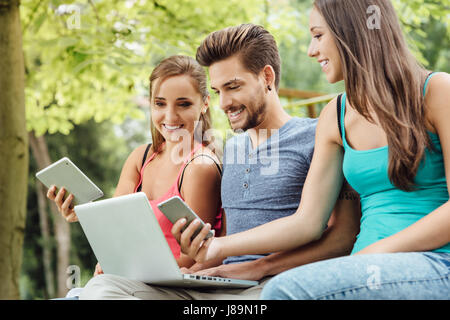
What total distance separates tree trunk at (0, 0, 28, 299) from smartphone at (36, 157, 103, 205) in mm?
2126

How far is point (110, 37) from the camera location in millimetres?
4645

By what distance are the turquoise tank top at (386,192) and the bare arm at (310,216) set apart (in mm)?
125

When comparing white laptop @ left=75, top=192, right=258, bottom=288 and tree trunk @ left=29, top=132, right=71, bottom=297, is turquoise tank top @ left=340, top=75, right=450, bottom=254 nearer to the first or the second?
white laptop @ left=75, top=192, right=258, bottom=288

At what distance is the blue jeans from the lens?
1.39 metres

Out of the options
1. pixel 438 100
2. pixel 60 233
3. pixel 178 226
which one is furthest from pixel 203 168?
pixel 60 233

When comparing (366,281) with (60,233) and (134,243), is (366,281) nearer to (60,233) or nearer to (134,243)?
(134,243)

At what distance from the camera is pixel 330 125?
1.94 m

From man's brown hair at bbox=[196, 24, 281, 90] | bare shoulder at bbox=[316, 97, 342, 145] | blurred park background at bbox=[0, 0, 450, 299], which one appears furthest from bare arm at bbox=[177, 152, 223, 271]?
blurred park background at bbox=[0, 0, 450, 299]

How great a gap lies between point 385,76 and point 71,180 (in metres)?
1.36

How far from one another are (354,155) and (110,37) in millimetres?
3367

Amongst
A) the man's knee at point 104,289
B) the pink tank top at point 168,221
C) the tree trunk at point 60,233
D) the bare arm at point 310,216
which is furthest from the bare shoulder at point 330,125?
the tree trunk at point 60,233

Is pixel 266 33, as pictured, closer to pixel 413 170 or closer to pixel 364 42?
pixel 364 42
